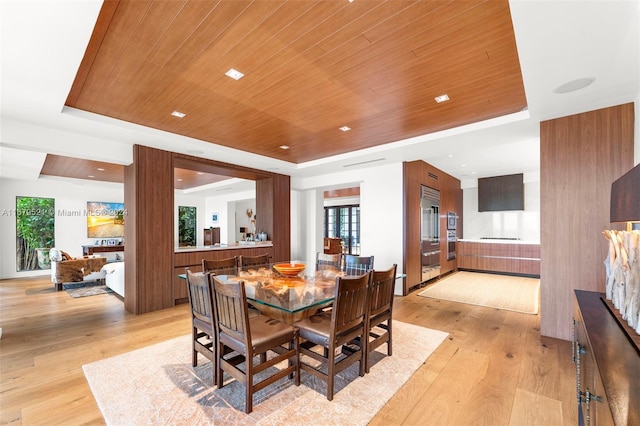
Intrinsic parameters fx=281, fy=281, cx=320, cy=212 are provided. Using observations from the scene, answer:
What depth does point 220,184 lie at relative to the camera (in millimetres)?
8266

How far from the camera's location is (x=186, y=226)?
1059 cm

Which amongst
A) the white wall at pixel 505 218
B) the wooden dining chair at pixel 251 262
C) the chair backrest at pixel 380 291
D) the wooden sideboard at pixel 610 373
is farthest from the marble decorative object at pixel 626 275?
the white wall at pixel 505 218

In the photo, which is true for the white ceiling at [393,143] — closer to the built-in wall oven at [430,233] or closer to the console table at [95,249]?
the built-in wall oven at [430,233]

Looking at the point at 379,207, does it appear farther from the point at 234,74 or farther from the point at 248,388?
the point at 248,388

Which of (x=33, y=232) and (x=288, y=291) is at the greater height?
(x=33, y=232)

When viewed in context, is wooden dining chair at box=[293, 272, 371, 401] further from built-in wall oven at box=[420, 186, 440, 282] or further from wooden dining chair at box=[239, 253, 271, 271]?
built-in wall oven at box=[420, 186, 440, 282]

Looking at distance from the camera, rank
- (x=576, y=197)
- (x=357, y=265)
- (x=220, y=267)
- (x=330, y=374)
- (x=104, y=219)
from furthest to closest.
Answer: (x=104, y=219), (x=357, y=265), (x=220, y=267), (x=576, y=197), (x=330, y=374)

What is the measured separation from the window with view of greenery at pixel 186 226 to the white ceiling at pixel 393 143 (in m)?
5.58

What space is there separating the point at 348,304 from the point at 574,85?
8.63 ft

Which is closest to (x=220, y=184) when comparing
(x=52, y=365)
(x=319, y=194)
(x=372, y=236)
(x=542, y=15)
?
(x=319, y=194)

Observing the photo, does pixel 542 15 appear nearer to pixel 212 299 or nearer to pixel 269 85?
pixel 269 85

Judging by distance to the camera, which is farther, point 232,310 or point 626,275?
point 232,310

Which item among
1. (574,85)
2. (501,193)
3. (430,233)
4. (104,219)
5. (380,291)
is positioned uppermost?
(574,85)

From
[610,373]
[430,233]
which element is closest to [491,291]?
[430,233]
